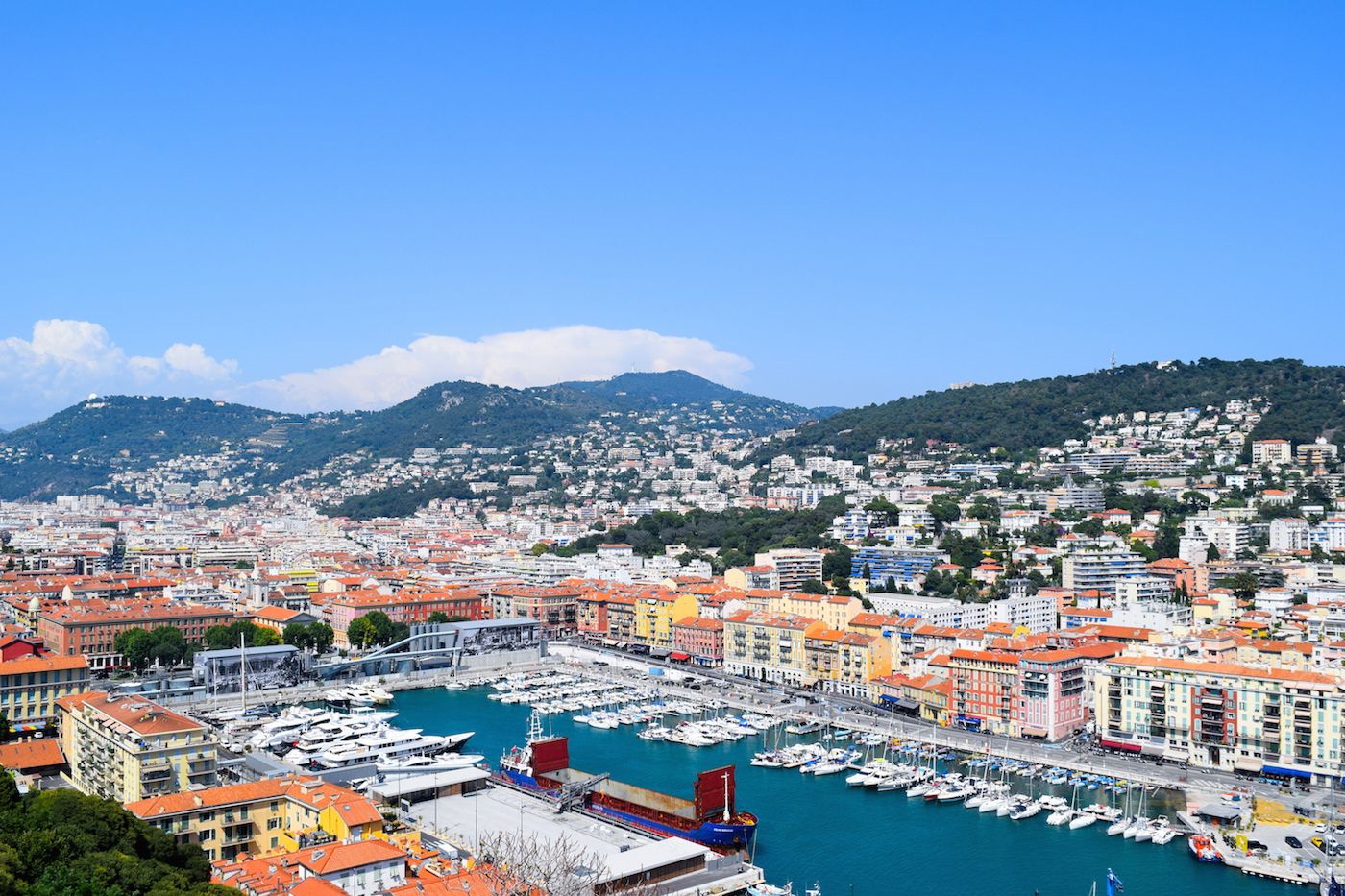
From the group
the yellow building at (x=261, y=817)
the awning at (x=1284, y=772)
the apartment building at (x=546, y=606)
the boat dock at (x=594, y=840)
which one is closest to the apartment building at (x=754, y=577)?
the apartment building at (x=546, y=606)

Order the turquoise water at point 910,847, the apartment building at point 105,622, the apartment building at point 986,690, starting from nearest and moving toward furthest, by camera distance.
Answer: the turquoise water at point 910,847 < the apartment building at point 986,690 < the apartment building at point 105,622

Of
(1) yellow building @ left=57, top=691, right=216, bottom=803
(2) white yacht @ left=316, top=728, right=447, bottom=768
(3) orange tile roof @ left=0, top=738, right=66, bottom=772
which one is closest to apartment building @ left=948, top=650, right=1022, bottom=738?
(2) white yacht @ left=316, top=728, right=447, bottom=768

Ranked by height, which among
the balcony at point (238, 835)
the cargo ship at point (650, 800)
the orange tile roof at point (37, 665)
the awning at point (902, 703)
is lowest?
the awning at point (902, 703)

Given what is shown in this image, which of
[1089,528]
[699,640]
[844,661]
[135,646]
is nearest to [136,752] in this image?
[135,646]

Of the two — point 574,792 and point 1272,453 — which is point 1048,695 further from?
point 1272,453

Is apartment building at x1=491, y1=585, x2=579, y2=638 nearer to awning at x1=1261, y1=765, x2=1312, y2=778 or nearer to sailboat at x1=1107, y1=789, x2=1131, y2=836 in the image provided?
awning at x1=1261, y1=765, x2=1312, y2=778

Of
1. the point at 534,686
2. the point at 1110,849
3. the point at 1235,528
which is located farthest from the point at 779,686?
the point at 1235,528

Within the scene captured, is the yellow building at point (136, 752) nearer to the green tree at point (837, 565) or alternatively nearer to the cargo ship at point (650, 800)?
the cargo ship at point (650, 800)
